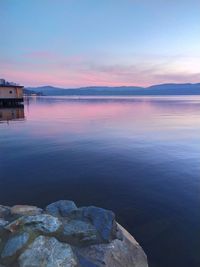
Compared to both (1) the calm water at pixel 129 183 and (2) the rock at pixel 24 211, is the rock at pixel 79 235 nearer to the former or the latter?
(2) the rock at pixel 24 211

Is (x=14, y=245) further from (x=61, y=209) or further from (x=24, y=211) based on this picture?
(x=61, y=209)

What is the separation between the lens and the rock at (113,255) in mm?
6871

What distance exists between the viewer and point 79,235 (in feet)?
24.8

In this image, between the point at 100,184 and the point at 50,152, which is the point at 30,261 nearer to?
the point at 100,184

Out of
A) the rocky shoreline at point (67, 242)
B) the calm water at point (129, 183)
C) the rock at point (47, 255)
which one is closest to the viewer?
the rock at point (47, 255)

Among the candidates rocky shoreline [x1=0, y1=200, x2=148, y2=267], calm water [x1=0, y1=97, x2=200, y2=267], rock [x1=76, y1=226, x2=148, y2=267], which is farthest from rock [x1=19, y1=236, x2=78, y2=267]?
calm water [x1=0, y1=97, x2=200, y2=267]

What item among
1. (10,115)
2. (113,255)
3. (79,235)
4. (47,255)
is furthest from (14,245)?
(10,115)

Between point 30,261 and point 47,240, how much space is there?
A: 0.77 metres

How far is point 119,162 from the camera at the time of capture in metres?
19.8

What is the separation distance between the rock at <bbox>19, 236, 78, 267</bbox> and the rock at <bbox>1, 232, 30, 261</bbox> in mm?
237

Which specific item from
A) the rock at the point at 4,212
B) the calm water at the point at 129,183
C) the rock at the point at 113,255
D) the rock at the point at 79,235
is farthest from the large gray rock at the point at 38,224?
the calm water at the point at 129,183

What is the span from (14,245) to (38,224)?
36.8 inches

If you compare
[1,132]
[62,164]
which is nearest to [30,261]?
[62,164]

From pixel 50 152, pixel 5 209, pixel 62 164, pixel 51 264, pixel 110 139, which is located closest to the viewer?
pixel 51 264
